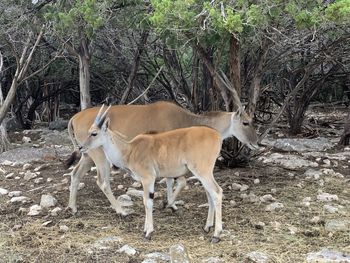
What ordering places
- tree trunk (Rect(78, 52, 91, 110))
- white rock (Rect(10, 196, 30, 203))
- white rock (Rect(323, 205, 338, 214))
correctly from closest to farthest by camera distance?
white rock (Rect(323, 205, 338, 214))
white rock (Rect(10, 196, 30, 203))
tree trunk (Rect(78, 52, 91, 110))

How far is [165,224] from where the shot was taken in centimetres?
605

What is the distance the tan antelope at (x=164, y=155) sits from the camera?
5.71 meters

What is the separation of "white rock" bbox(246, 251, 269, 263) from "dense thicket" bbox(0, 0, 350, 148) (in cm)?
189

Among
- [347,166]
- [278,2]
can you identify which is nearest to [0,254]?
[278,2]

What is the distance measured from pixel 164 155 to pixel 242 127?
1.72 meters

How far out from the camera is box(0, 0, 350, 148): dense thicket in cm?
548

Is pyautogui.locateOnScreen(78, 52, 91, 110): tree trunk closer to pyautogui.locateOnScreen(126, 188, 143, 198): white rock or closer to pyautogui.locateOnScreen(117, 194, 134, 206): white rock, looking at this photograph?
pyautogui.locateOnScreen(126, 188, 143, 198): white rock

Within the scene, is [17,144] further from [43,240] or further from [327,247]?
[327,247]

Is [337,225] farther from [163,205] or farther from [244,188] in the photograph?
[163,205]

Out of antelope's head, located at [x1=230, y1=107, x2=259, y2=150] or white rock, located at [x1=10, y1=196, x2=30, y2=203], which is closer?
white rock, located at [x1=10, y1=196, x2=30, y2=203]

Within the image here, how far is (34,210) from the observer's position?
6.47 metres

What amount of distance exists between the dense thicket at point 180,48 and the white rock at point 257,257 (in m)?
1.89

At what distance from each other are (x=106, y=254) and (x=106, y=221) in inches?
38.2

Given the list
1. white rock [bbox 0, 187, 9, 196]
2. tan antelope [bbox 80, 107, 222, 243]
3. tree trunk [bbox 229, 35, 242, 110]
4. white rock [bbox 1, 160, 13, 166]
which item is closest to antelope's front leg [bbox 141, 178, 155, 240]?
tan antelope [bbox 80, 107, 222, 243]
